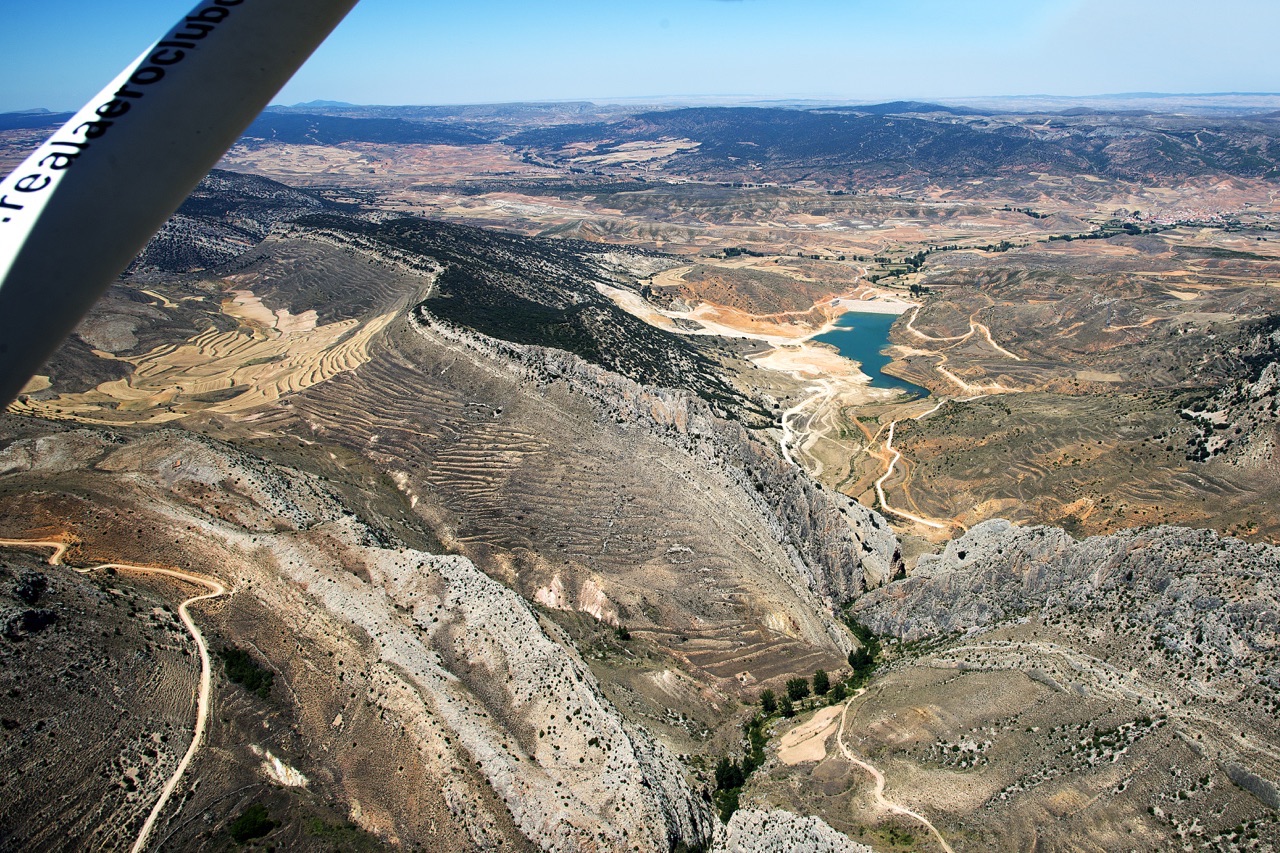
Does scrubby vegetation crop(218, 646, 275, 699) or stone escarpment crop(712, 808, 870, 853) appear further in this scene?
scrubby vegetation crop(218, 646, 275, 699)

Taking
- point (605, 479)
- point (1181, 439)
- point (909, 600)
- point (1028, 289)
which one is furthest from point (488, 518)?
point (1028, 289)

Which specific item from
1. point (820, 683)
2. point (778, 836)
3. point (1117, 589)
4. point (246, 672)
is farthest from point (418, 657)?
point (1117, 589)

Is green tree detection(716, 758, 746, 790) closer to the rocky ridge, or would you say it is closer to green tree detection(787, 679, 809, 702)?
green tree detection(787, 679, 809, 702)

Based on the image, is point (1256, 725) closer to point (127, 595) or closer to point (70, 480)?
point (127, 595)

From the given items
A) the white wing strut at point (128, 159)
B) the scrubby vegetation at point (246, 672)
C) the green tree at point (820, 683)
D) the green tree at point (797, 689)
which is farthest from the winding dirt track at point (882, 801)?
the white wing strut at point (128, 159)

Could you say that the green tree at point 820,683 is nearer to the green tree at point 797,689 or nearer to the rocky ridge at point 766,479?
the green tree at point 797,689

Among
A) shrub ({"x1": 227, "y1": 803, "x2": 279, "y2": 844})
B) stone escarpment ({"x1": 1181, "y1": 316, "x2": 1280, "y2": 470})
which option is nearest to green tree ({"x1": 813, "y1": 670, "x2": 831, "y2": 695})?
shrub ({"x1": 227, "y1": 803, "x2": 279, "y2": 844})
